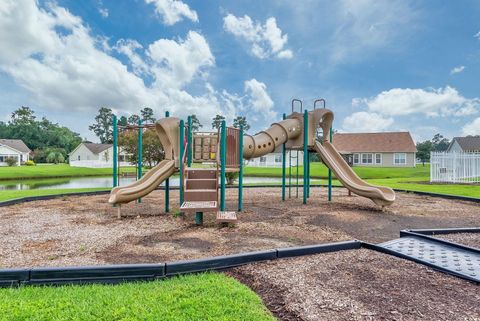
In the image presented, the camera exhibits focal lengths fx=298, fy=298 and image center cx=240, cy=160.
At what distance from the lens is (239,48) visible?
15055 millimetres

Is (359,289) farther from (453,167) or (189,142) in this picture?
(453,167)

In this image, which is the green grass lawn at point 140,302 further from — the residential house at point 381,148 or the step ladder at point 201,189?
the residential house at point 381,148

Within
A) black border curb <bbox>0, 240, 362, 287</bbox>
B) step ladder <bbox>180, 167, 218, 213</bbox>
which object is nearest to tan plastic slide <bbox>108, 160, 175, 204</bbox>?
step ladder <bbox>180, 167, 218, 213</bbox>

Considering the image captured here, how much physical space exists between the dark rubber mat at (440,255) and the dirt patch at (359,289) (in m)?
0.19

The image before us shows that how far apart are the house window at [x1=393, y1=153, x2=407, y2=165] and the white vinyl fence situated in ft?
73.0

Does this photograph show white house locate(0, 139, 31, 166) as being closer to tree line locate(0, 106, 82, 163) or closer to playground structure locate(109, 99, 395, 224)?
tree line locate(0, 106, 82, 163)

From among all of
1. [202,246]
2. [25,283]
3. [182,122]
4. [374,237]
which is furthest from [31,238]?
[374,237]

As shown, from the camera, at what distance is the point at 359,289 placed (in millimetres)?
2998

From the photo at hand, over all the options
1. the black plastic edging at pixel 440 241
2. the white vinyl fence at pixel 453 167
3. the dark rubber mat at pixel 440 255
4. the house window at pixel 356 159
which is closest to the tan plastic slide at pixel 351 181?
the black plastic edging at pixel 440 241

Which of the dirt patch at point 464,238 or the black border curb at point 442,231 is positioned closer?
the dirt patch at point 464,238

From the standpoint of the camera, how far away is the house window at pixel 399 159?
39.8 m

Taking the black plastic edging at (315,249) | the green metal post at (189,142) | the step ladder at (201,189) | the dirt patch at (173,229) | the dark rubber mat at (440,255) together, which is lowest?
the dirt patch at (173,229)

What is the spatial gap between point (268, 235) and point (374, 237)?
1.94 m

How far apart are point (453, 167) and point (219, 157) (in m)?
16.7
